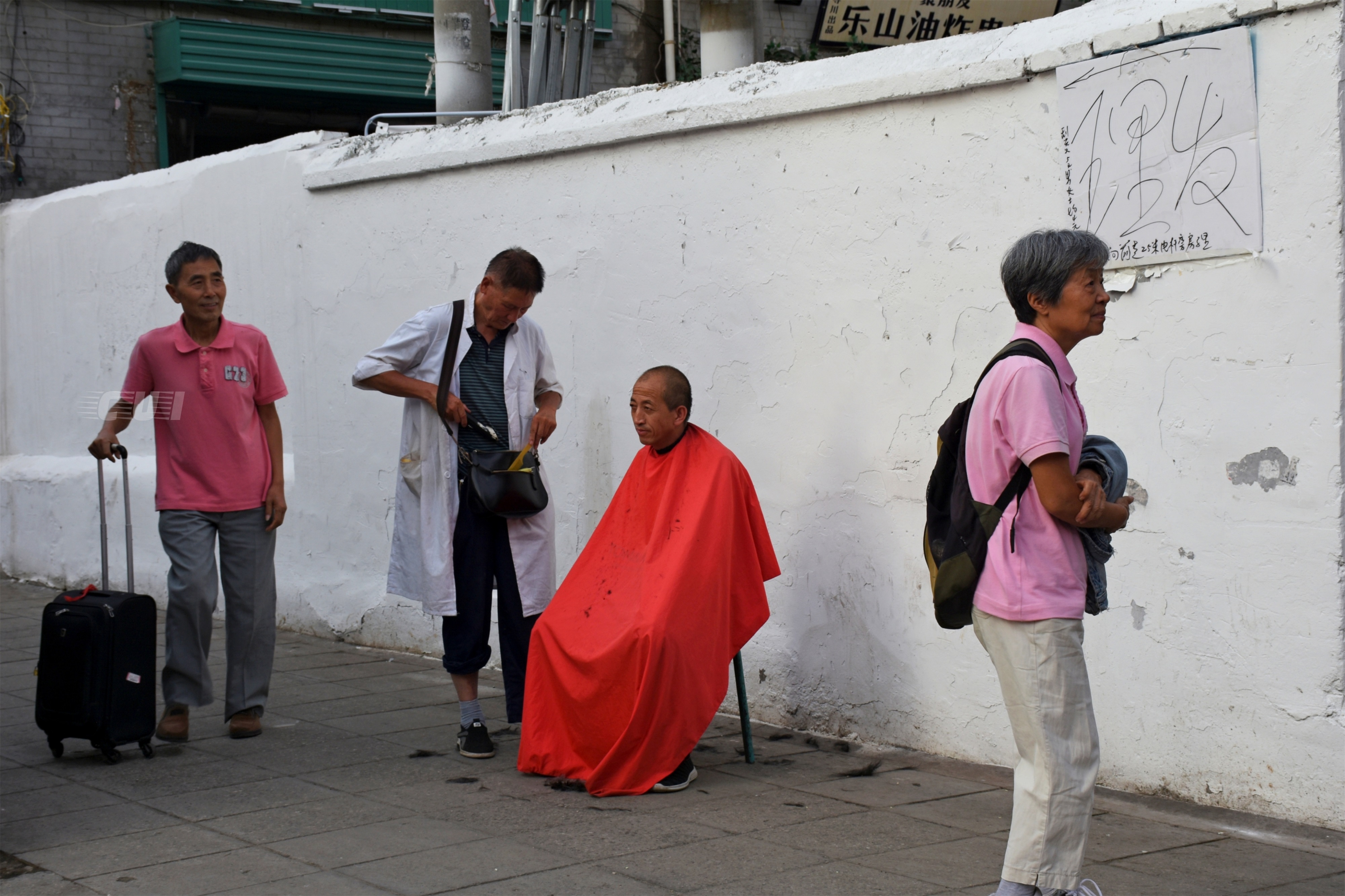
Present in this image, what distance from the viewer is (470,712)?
17.3 ft

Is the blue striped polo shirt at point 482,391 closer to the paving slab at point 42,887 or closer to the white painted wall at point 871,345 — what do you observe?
the white painted wall at point 871,345

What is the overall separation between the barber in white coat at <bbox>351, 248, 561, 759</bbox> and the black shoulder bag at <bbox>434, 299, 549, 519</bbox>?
0.03m

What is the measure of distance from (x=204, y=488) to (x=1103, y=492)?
365cm

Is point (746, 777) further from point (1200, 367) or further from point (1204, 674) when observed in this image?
point (1200, 367)

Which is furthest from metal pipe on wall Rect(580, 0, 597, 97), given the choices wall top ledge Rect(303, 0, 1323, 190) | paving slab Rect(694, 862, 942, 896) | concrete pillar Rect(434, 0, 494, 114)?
paving slab Rect(694, 862, 942, 896)

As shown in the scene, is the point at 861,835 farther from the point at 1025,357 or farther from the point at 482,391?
the point at 482,391

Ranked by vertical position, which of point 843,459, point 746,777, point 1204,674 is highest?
point 843,459

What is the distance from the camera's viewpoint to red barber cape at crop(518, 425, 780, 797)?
4656 mm

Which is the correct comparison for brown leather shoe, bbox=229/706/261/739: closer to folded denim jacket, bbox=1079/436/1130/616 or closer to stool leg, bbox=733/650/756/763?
stool leg, bbox=733/650/756/763

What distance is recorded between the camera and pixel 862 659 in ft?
17.5

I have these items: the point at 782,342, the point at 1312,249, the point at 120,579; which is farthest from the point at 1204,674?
the point at 120,579

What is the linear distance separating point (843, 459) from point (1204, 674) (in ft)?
4.95

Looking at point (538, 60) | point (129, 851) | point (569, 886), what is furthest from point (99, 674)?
point (538, 60)

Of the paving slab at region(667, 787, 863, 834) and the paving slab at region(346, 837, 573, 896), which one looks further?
the paving slab at region(667, 787, 863, 834)
